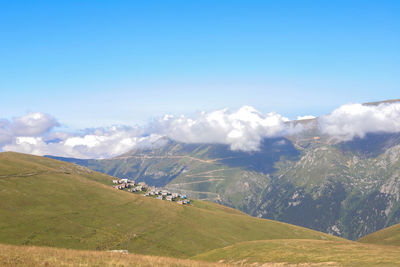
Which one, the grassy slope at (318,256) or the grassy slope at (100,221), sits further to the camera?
the grassy slope at (100,221)

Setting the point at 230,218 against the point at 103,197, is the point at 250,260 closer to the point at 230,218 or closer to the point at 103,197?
the point at 103,197

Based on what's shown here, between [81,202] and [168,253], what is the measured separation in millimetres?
58655

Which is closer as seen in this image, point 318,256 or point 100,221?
point 318,256

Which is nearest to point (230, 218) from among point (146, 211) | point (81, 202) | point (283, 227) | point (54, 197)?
point (283, 227)

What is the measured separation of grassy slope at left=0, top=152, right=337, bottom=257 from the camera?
4070 inches

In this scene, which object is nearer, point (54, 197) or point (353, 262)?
point (353, 262)

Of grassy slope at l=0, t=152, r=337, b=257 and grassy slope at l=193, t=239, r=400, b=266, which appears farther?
grassy slope at l=0, t=152, r=337, b=257

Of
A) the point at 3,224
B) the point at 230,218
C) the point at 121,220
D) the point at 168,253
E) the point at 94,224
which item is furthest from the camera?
the point at 230,218

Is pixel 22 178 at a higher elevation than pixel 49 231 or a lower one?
higher

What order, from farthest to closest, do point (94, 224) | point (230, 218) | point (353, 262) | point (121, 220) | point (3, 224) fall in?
point (230, 218)
point (121, 220)
point (94, 224)
point (3, 224)
point (353, 262)

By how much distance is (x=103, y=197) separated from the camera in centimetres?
15912

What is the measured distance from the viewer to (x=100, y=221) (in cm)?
12594

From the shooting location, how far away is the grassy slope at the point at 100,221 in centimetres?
10338

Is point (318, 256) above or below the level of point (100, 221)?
above
